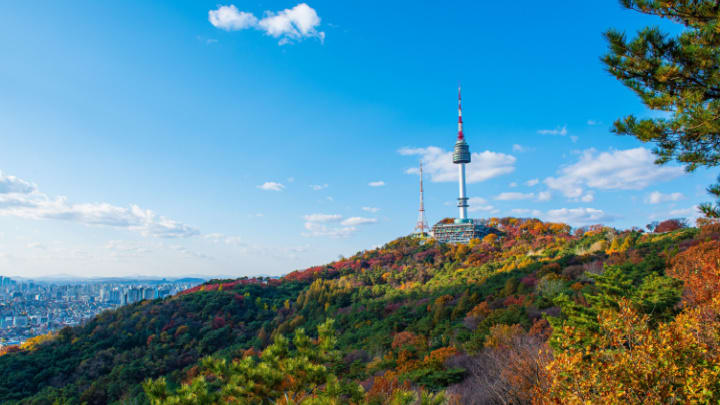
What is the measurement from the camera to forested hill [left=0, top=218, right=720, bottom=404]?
15.7 ft

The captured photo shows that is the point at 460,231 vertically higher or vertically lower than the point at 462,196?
lower

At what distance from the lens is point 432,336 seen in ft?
60.1

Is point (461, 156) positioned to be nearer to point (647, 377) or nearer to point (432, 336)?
point (432, 336)

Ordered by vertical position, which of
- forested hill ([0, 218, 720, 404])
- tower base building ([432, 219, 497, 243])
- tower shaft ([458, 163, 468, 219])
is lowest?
forested hill ([0, 218, 720, 404])

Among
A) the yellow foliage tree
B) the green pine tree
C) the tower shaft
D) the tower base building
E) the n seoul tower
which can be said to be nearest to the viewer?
the yellow foliage tree

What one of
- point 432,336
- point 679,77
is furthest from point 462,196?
point 679,77

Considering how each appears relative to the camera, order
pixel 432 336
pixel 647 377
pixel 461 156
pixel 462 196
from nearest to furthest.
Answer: pixel 647 377
pixel 432 336
pixel 462 196
pixel 461 156

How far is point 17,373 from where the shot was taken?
1067 inches

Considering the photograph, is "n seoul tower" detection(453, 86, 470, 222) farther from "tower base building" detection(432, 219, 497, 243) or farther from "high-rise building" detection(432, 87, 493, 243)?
"tower base building" detection(432, 219, 497, 243)

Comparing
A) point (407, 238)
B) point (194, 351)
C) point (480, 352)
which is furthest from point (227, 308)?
point (407, 238)

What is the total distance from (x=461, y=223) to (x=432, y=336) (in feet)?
170

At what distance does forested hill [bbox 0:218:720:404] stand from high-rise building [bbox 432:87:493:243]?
7.96 meters

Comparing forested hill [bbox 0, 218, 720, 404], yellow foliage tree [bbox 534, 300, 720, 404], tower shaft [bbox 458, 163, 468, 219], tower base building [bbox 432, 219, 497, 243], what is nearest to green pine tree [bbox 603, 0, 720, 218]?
forested hill [bbox 0, 218, 720, 404]

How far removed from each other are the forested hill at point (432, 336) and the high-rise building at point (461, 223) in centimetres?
796
